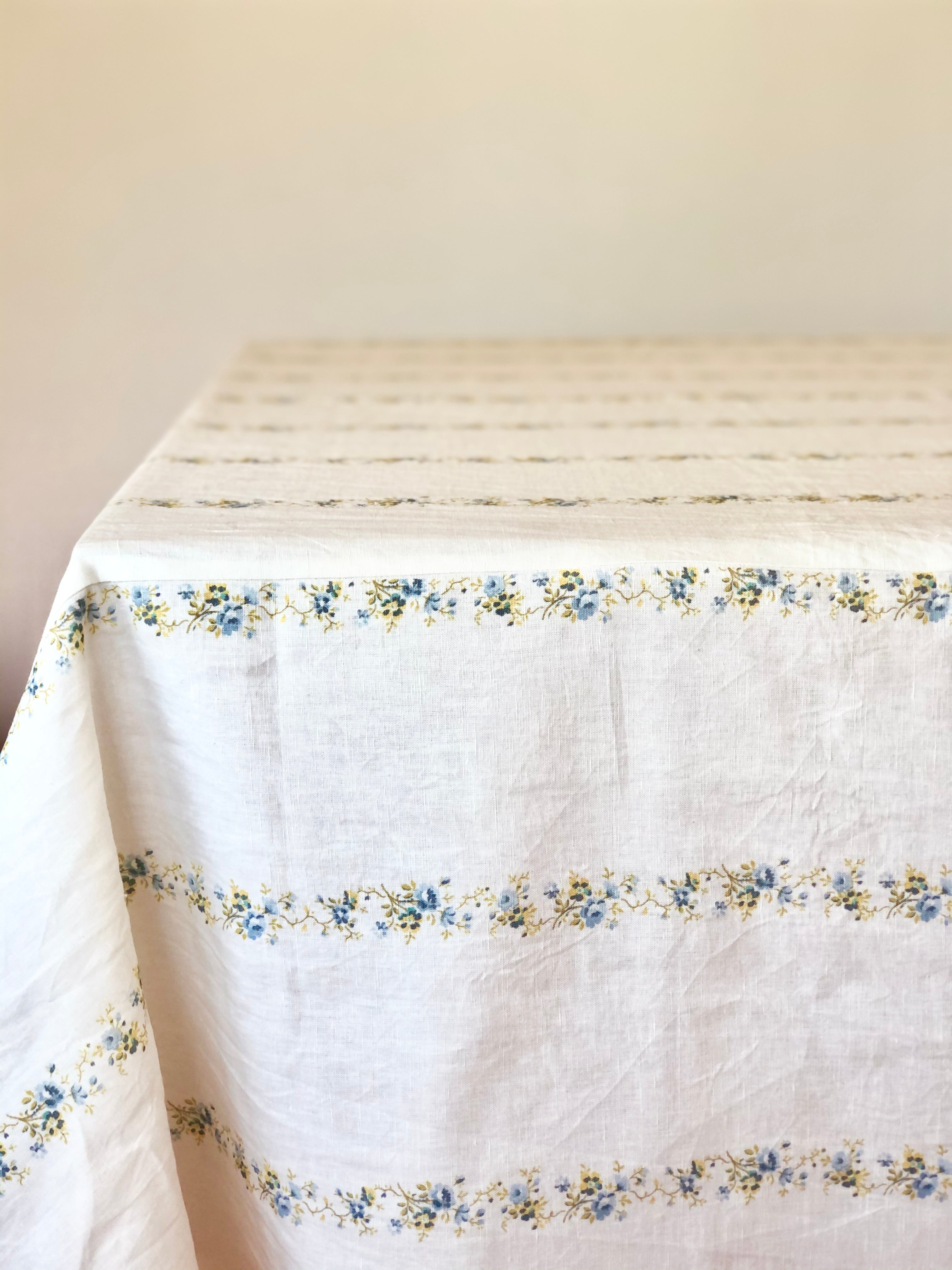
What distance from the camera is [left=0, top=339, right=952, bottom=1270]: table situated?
60 centimetres

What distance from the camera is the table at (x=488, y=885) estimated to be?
0.60m

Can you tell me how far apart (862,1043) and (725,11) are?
157cm

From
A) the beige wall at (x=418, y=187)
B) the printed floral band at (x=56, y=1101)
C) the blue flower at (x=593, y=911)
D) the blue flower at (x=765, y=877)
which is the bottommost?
the printed floral band at (x=56, y=1101)

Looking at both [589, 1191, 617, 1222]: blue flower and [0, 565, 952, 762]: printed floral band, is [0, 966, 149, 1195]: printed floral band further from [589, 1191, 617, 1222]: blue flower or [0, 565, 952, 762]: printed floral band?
[589, 1191, 617, 1222]: blue flower

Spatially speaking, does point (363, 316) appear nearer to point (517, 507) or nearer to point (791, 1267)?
Answer: point (517, 507)

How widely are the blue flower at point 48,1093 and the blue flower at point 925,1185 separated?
1.80ft

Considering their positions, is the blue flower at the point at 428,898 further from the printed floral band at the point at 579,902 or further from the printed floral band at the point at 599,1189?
the printed floral band at the point at 599,1189

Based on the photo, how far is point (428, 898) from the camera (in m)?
0.63

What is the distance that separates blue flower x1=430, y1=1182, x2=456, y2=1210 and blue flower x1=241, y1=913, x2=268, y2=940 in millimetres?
206

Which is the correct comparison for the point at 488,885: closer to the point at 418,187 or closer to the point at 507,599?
the point at 507,599

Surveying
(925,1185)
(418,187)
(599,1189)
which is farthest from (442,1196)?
(418,187)

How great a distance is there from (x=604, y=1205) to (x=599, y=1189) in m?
0.01

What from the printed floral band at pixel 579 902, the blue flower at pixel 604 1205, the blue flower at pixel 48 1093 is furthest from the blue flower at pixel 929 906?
the blue flower at pixel 48 1093

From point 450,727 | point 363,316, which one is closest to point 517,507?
point 450,727
